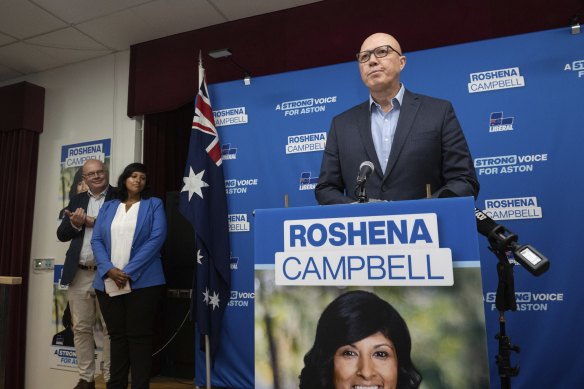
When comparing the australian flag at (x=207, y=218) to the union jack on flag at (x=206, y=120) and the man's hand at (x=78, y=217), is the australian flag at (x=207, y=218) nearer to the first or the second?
the union jack on flag at (x=206, y=120)

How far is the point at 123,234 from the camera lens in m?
2.50

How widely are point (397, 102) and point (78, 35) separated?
3.32 meters

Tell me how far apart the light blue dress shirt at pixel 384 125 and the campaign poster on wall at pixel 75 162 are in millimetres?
2998

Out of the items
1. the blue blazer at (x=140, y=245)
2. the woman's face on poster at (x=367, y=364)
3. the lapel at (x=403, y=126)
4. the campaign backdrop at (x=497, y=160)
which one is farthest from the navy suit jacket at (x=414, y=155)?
the blue blazer at (x=140, y=245)

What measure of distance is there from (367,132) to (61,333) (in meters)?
3.66

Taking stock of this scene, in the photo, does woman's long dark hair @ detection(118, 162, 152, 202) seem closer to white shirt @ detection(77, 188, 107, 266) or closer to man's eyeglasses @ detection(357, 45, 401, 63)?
white shirt @ detection(77, 188, 107, 266)

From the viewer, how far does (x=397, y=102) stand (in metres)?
1.52

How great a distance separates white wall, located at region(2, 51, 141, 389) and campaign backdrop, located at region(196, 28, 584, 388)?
142 centimetres

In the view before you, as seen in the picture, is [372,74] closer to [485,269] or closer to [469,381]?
[469,381]

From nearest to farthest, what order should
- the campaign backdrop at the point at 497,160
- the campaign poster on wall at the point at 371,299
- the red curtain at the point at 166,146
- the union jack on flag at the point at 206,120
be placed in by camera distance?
the campaign poster on wall at the point at 371,299
the campaign backdrop at the point at 497,160
the union jack on flag at the point at 206,120
the red curtain at the point at 166,146

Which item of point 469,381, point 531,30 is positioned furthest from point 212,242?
point 531,30

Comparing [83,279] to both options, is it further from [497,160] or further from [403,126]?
[497,160]

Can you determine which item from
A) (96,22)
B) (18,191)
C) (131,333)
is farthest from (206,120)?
(18,191)

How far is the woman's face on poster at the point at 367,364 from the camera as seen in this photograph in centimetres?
83
